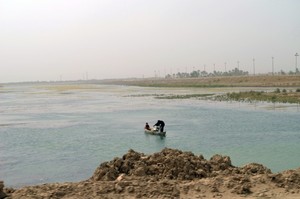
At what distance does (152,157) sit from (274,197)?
3.72 metres

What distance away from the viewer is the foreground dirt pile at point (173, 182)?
330 inches

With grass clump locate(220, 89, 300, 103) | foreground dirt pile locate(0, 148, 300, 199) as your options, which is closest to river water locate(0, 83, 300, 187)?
foreground dirt pile locate(0, 148, 300, 199)

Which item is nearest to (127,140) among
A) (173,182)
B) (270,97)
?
(173,182)

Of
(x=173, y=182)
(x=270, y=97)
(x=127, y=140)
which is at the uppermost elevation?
(x=173, y=182)

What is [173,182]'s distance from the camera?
359 inches

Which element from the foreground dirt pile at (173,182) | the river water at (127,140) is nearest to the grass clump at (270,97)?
the river water at (127,140)

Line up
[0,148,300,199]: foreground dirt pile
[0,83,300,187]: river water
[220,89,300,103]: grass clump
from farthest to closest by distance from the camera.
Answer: [220,89,300,103]: grass clump → [0,83,300,187]: river water → [0,148,300,199]: foreground dirt pile

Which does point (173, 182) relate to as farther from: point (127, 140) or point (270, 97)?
point (270, 97)

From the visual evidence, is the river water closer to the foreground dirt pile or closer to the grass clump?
the foreground dirt pile

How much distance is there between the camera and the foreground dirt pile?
27.5ft

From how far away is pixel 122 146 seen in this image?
2134cm

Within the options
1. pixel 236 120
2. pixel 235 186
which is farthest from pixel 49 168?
pixel 236 120

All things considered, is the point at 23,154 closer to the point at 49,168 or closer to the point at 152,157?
the point at 49,168

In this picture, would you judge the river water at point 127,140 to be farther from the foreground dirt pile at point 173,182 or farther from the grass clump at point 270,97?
the grass clump at point 270,97
